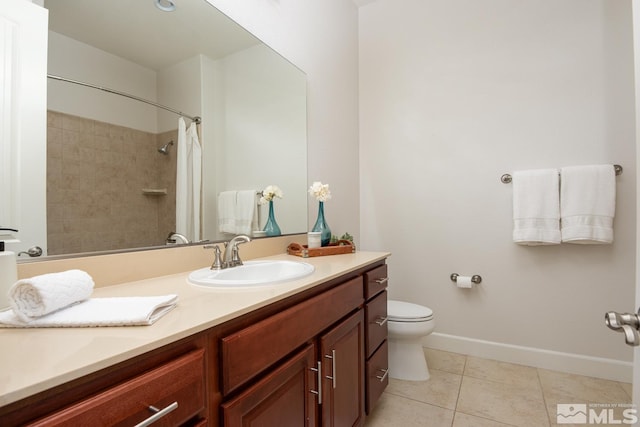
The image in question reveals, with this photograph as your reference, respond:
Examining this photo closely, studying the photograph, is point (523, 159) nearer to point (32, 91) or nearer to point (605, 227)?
point (605, 227)

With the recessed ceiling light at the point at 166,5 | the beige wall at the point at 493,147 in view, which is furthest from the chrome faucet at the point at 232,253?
the beige wall at the point at 493,147

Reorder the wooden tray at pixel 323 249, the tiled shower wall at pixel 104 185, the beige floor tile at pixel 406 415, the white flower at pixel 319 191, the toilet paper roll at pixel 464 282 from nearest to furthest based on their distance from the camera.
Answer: the tiled shower wall at pixel 104 185 → the beige floor tile at pixel 406 415 → the wooden tray at pixel 323 249 → the white flower at pixel 319 191 → the toilet paper roll at pixel 464 282

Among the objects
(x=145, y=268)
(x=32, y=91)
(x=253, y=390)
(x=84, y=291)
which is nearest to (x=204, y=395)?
(x=253, y=390)

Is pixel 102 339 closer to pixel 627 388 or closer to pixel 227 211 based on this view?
pixel 227 211

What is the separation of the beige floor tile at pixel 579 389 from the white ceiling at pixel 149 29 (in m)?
2.49

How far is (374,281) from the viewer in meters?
1.50

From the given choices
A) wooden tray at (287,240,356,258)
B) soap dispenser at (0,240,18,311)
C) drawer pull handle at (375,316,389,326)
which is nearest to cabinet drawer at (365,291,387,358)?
drawer pull handle at (375,316,389,326)

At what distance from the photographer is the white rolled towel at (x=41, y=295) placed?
1.89ft

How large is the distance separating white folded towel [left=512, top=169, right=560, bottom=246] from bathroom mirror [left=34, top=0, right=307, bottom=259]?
1624 mm

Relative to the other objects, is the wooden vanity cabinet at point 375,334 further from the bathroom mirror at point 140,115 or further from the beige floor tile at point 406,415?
the bathroom mirror at point 140,115

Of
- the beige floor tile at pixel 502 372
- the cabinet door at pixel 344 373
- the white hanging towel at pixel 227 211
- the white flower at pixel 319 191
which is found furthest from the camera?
the beige floor tile at pixel 502 372

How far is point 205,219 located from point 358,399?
1028 millimetres

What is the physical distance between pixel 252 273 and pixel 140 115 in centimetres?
72

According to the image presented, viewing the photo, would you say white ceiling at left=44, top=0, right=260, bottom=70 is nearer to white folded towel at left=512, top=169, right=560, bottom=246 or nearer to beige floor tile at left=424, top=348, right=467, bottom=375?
white folded towel at left=512, top=169, right=560, bottom=246
